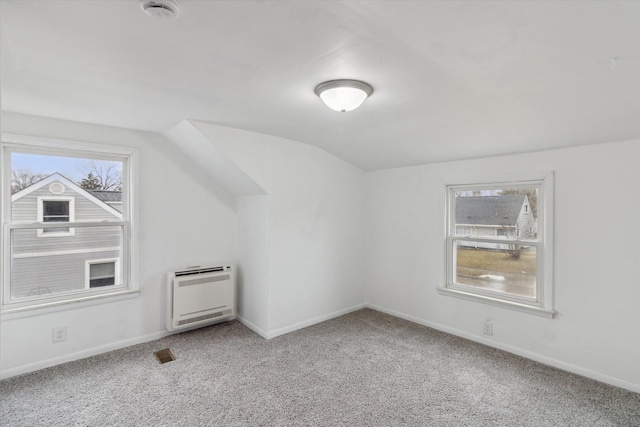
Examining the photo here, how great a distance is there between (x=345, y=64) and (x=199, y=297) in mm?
2852

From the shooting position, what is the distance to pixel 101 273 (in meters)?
3.20

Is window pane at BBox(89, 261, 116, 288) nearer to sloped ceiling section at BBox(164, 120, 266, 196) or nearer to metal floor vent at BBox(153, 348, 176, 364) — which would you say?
metal floor vent at BBox(153, 348, 176, 364)

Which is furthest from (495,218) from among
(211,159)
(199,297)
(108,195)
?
(108,195)

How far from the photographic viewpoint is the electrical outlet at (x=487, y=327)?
3.25 meters

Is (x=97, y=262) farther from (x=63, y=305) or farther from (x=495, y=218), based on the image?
(x=495, y=218)

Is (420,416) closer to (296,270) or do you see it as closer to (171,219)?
(296,270)

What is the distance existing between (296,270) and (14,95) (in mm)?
2780

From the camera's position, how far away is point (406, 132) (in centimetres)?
304

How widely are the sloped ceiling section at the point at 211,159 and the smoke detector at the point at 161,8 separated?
159cm

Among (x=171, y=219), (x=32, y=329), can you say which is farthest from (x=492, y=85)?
(x=32, y=329)

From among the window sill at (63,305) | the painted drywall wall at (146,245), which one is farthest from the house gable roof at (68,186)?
the window sill at (63,305)

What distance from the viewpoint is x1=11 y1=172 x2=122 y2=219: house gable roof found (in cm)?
280

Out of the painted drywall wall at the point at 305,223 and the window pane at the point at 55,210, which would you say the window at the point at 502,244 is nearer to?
the painted drywall wall at the point at 305,223

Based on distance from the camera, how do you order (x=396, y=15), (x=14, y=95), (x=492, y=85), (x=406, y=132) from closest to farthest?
1. (x=396, y=15)
2. (x=492, y=85)
3. (x=14, y=95)
4. (x=406, y=132)
